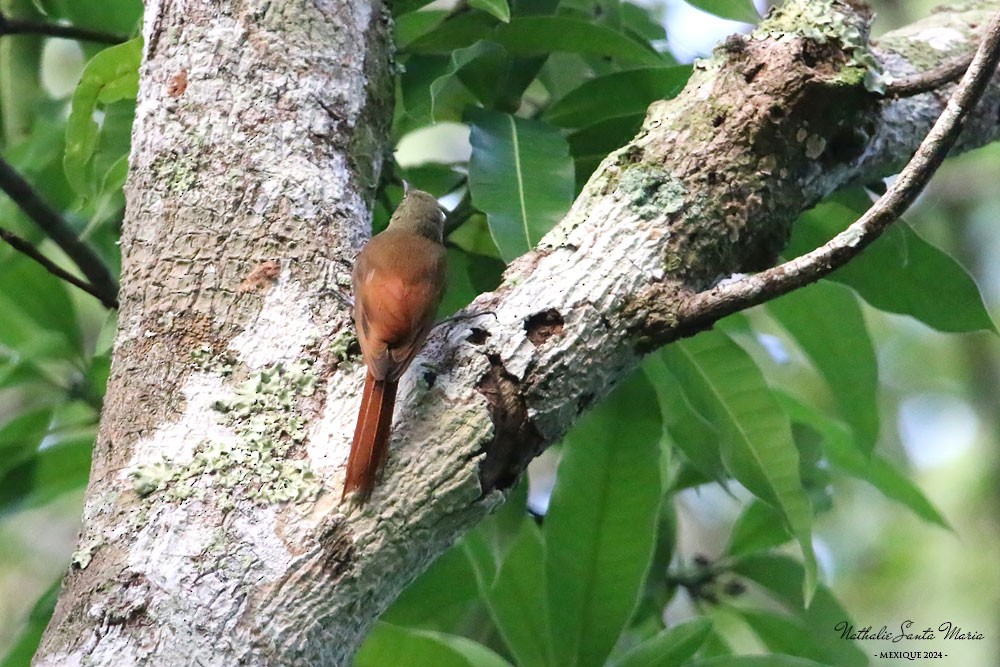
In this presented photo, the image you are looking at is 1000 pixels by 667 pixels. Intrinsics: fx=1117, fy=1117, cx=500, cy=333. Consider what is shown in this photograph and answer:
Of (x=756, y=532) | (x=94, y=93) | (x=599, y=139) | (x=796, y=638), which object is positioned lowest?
(x=796, y=638)

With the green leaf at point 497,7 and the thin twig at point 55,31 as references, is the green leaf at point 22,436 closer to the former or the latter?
the thin twig at point 55,31

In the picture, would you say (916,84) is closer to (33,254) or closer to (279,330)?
(279,330)

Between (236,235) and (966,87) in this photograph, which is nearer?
(966,87)

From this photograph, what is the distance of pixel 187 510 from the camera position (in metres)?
1.48

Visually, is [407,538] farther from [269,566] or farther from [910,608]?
[910,608]

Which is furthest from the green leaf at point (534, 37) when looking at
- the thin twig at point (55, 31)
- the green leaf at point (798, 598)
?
the green leaf at point (798, 598)

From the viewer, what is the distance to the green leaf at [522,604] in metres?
2.38

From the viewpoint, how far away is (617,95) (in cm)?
241

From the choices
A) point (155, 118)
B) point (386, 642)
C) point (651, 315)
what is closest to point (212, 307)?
point (155, 118)

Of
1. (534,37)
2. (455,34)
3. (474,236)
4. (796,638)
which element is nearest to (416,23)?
(455,34)

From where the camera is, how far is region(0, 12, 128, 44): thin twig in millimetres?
2660

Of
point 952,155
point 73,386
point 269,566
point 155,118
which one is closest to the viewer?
point 269,566

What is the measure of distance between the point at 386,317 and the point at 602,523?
2.92 ft

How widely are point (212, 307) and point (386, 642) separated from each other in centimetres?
84
